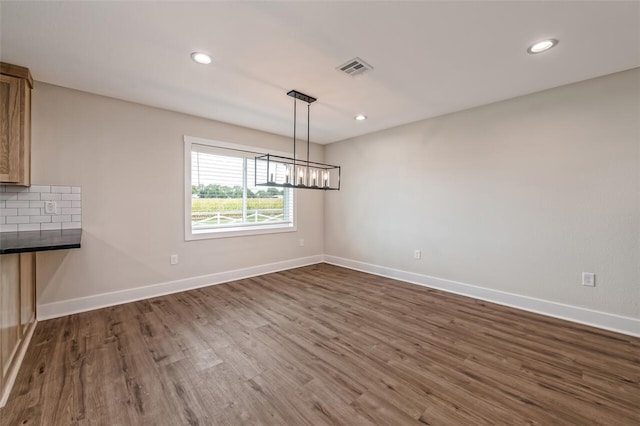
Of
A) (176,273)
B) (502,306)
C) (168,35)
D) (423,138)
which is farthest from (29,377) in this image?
(423,138)

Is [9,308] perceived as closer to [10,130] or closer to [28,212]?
[28,212]

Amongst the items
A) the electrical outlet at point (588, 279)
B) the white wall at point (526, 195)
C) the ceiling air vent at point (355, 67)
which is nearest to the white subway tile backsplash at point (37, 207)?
the ceiling air vent at point (355, 67)

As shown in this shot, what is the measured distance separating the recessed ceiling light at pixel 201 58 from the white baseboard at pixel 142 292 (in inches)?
112

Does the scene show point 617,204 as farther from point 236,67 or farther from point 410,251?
point 236,67

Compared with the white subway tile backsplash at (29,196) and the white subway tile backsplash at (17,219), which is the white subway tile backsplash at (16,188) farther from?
the white subway tile backsplash at (17,219)

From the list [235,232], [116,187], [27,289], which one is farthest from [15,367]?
[235,232]

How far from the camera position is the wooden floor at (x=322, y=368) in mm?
1559

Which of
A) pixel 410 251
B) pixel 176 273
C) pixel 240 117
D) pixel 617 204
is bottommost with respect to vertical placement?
pixel 176 273

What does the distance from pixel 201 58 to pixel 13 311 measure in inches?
99.7

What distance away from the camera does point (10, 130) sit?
7.68ft

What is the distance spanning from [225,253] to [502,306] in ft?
12.9

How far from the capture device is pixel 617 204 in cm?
259

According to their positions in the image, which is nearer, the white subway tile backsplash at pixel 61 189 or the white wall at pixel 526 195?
the white wall at pixel 526 195

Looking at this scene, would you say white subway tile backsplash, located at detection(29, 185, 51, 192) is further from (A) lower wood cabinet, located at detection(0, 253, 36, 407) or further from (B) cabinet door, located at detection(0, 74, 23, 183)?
(A) lower wood cabinet, located at detection(0, 253, 36, 407)
